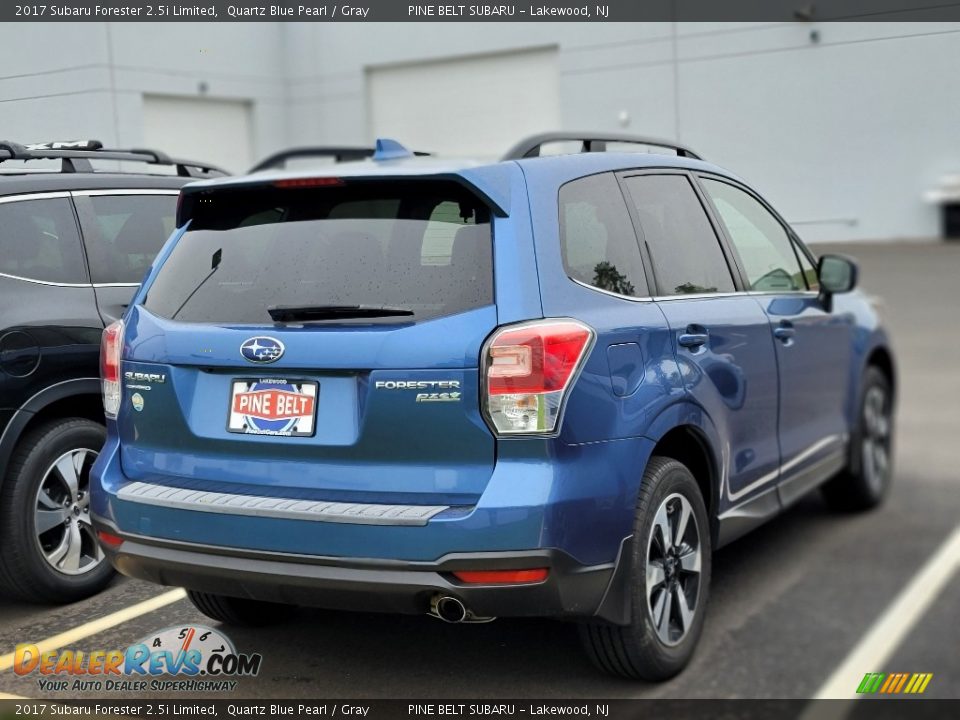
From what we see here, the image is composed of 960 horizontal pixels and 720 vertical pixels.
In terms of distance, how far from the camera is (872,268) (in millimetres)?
5793

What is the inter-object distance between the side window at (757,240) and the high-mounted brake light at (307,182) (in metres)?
1.68

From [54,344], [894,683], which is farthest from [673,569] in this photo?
[54,344]

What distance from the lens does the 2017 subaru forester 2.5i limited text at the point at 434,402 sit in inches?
119

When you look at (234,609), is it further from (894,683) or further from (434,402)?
(894,683)

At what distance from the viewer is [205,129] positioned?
1363 cm

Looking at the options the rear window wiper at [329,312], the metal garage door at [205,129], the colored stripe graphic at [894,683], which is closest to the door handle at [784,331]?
the colored stripe graphic at [894,683]

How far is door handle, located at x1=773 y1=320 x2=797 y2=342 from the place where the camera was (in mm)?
4446

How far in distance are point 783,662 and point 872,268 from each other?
9.36 ft

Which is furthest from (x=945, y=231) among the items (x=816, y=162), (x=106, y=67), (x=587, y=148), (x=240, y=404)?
(x=106, y=67)

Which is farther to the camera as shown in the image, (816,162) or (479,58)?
(479,58)

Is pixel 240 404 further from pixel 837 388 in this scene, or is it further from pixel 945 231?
pixel 945 231

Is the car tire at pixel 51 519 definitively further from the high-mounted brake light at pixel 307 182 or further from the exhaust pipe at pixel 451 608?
the exhaust pipe at pixel 451 608
